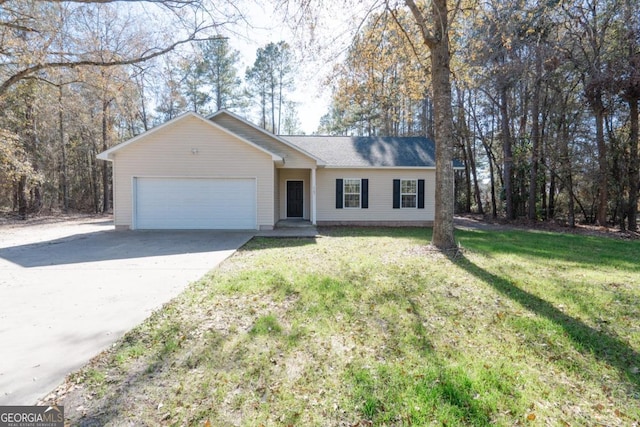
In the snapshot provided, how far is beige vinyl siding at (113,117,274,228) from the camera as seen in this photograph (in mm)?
10969

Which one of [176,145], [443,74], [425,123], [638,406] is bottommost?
[638,406]

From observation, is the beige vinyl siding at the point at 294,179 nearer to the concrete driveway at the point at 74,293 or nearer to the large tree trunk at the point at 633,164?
the concrete driveway at the point at 74,293

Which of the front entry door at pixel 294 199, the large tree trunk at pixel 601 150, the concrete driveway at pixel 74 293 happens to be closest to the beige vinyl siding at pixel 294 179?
the front entry door at pixel 294 199

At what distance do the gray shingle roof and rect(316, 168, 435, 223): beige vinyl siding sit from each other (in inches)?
17.9

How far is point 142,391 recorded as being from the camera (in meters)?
2.38

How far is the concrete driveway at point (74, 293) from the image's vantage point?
2664 millimetres

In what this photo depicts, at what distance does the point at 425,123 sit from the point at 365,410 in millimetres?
23112

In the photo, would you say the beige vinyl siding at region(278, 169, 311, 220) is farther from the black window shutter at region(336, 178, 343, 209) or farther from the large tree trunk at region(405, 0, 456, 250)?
the large tree trunk at region(405, 0, 456, 250)

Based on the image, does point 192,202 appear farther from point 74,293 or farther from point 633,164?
point 633,164

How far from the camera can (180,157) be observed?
36.2 feet

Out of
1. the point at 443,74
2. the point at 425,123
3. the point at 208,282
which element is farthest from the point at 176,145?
the point at 425,123

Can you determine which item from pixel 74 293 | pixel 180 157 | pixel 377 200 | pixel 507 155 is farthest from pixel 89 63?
pixel 507 155

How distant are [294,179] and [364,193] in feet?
11.6

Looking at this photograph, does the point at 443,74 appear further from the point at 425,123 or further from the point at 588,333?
the point at 425,123
